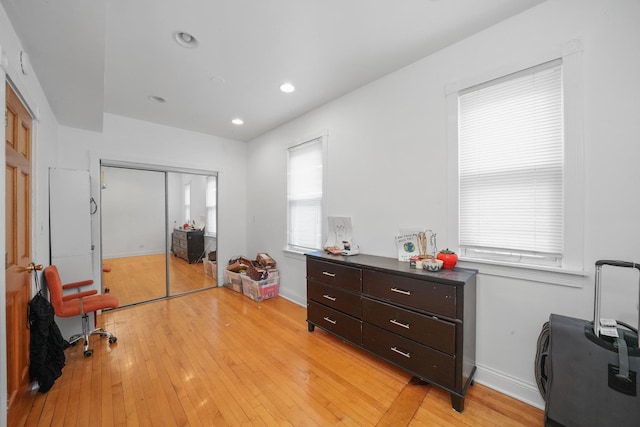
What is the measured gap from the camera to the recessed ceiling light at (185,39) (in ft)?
6.63

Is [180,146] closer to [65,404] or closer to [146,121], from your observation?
[146,121]

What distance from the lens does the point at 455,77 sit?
6.98ft

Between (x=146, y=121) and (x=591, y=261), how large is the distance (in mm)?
5248

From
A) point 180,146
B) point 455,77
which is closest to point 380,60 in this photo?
point 455,77

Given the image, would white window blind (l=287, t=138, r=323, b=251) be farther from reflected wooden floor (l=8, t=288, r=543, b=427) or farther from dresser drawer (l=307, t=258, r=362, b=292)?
reflected wooden floor (l=8, t=288, r=543, b=427)

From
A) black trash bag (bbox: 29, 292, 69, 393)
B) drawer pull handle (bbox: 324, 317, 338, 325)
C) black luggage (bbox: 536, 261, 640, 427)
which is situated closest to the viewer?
black luggage (bbox: 536, 261, 640, 427)

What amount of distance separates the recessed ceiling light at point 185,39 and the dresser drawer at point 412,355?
290cm

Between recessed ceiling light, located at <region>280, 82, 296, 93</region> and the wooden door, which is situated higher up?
recessed ceiling light, located at <region>280, 82, 296, 93</region>

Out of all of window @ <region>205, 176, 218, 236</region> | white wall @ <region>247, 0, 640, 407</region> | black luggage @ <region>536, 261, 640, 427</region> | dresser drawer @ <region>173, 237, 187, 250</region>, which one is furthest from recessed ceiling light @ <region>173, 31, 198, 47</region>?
black luggage @ <region>536, 261, 640, 427</region>

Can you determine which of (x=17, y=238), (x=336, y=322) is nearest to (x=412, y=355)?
(x=336, y=322)

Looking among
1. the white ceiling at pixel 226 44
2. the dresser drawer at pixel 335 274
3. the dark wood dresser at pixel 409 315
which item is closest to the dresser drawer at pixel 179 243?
the white ceiling at pixel 226 44

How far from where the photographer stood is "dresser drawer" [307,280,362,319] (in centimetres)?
235

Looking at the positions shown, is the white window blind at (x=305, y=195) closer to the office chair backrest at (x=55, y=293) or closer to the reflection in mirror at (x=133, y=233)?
the reflection in mirror at (x=133, y=233)

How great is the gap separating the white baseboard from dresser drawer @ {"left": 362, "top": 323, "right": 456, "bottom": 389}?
48 cm
